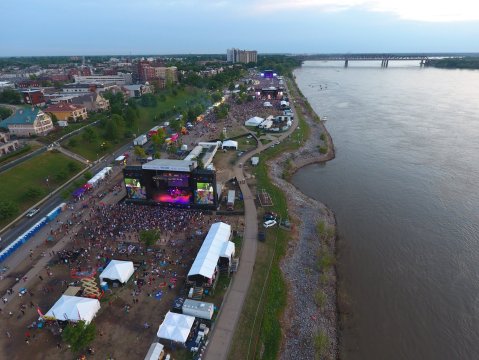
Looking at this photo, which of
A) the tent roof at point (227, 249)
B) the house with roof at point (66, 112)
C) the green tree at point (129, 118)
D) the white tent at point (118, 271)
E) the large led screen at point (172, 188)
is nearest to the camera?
the white tent at point (118, 271)

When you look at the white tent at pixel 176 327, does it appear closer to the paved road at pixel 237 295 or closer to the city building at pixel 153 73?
the paved road at pixel 237 295

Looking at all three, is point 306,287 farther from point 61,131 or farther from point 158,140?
point 61,131

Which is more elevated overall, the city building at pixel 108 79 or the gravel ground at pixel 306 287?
the city building at pixel 108 79

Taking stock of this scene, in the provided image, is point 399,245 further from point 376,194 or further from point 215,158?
point 215,158

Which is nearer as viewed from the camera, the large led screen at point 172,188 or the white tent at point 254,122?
the large led screen at point 172,188

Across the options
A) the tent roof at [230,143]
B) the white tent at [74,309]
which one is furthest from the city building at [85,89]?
the white tent at [74,309]

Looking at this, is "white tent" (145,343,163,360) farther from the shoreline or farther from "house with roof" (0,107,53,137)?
"house with roof" (0,107,53,137)
